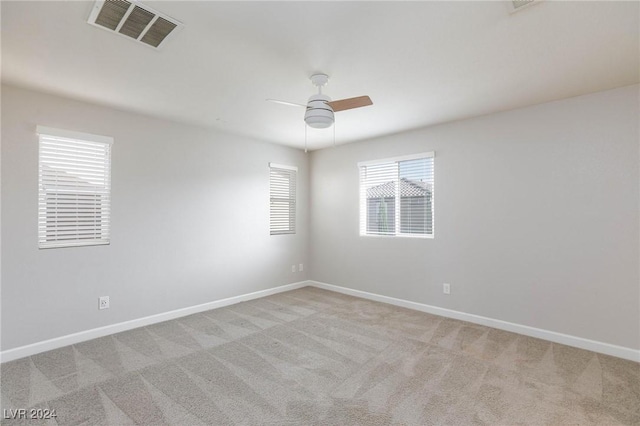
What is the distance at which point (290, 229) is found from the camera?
18.5ft

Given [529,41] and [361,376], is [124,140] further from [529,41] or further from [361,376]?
[529,41]

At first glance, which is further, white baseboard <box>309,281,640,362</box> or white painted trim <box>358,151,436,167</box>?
white painted trim <box>358,151,436,167</box>

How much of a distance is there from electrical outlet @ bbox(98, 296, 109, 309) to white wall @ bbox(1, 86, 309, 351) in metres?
0.06

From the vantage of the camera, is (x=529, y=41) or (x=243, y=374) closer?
(x=529, y=41)

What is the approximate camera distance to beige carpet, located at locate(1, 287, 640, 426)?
6.89ft

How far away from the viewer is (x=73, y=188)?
3295mm

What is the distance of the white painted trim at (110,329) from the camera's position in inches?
116

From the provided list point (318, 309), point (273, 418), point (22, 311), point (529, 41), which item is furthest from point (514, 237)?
point (22, 311)

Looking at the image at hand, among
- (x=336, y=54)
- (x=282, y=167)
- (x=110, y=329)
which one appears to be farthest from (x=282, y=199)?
(x=336, y=54)

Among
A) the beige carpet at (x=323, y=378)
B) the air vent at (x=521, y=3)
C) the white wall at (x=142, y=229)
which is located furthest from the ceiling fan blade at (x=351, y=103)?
the white wall at (x=142, y=229)

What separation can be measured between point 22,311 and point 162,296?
1327 mm

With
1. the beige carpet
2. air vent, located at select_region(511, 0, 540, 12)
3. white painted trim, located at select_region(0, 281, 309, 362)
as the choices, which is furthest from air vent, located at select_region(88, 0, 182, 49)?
white painted trim, located at select_region(0, 281, 309, 362)

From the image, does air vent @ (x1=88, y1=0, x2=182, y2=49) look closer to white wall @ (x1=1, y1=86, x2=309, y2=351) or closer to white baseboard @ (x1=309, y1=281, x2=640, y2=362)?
white wall @ (x1=1, y1=86, x2=309, y2=351)

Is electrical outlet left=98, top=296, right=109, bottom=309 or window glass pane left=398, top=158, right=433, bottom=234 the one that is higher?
window glass pane left=398, top=158, right=433, bottom=234
